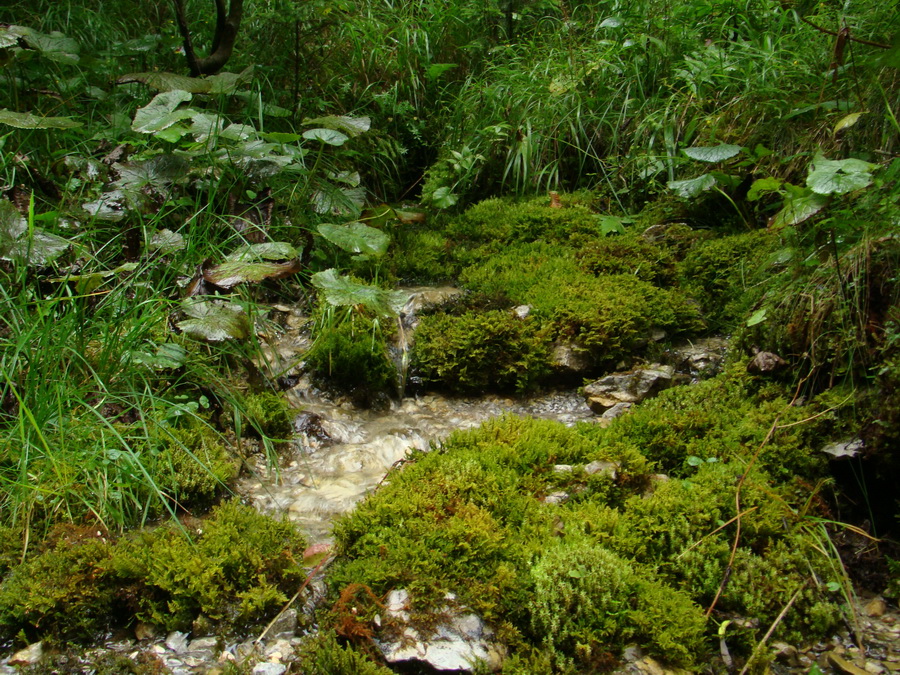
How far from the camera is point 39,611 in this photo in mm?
2273

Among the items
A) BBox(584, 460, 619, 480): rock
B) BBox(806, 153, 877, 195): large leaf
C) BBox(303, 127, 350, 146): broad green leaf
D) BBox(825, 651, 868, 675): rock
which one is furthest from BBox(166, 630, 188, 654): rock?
BBox(806, 153, 877, 195): large leaf

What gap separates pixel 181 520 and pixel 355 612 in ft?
3.33

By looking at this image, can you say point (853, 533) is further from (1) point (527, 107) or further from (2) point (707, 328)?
(1) point (527, 107)

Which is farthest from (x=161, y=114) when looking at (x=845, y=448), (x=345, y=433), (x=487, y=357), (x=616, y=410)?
(x=845, y=448)

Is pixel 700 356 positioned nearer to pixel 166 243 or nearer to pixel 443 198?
pixel 443 198

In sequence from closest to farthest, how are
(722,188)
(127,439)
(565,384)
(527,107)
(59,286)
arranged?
1. (127,439)
2. (59,286)
3. (565,384)
4. (722,188)
5. (527,107)

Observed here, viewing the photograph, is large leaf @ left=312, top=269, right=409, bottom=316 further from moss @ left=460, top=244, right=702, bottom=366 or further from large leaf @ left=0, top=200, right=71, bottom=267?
large leaf @ left=0, top=200, right=71, bottom=267

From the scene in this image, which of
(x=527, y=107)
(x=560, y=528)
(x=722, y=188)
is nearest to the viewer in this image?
(x=560, y=528)

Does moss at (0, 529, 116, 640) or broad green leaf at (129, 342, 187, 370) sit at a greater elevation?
broad green leaf at (129, 342, 187, 370)

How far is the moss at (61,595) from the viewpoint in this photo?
2279 mm

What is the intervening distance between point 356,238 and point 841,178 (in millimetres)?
2624

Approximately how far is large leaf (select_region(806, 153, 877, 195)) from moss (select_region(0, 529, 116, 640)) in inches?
133

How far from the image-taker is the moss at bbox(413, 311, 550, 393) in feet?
12.9

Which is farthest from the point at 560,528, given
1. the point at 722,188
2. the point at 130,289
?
the point at 722,188
